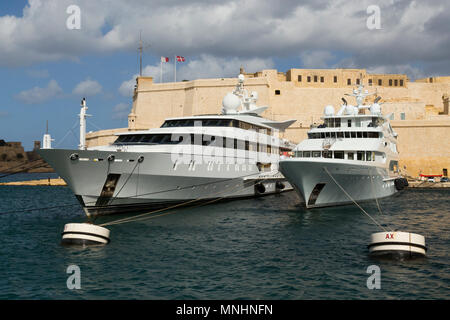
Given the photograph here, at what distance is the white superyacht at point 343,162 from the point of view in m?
23.0

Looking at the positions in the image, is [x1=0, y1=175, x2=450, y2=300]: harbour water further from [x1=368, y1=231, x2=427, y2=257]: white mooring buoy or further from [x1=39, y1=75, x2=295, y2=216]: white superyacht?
[x1=39, y1=75, x2=295, y2=216]: white superyacht

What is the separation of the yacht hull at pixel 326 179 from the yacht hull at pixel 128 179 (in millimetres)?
5310

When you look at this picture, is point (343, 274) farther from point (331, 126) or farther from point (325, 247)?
point (331, 126)

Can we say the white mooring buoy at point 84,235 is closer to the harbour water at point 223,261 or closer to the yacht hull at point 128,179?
the harbour water at point 223,261

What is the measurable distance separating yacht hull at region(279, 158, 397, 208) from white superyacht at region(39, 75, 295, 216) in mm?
4846

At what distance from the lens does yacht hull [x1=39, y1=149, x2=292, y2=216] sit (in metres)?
20.2

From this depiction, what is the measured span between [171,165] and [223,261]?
1019 cm

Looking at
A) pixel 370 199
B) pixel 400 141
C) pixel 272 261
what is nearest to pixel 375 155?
pixel 370 199

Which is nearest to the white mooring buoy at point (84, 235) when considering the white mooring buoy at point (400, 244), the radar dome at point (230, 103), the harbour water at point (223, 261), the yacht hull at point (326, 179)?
the harbour water at point (223, 261)

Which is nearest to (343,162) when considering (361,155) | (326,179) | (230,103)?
(326,179)

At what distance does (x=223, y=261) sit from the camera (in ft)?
43.9

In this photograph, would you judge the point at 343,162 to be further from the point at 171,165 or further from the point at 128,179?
the point at 128,179

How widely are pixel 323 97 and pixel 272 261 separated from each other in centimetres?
5252
